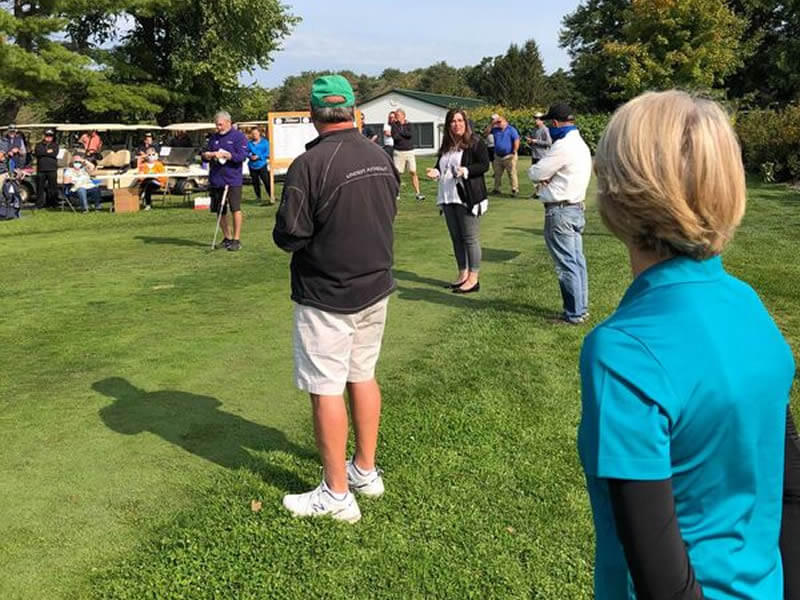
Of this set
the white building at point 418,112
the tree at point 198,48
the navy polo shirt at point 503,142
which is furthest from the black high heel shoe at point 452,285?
the white building at point 418,112

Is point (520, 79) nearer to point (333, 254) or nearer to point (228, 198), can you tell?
point (228, 198)

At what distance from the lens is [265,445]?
4410mm

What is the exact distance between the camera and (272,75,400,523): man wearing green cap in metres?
3.32

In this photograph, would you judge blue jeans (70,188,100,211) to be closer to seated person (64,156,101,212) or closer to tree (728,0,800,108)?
seated person (64,156,101,212)

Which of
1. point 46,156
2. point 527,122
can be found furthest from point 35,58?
point 527,122

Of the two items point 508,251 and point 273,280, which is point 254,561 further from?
point 508,251

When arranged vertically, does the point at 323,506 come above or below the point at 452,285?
below

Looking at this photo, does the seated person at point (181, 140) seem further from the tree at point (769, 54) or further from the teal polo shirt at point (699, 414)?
the tree at point (769, 54)

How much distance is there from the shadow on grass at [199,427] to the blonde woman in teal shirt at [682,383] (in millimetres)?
2807

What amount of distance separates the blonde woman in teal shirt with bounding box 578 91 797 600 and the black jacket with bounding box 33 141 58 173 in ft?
58.5

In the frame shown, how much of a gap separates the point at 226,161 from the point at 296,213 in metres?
7.81

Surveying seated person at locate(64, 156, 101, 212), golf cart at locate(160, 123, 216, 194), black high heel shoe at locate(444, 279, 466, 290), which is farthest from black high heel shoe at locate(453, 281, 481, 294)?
seated person at locate(64, 156, 101, 212)

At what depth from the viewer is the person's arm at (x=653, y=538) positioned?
4.03 ft

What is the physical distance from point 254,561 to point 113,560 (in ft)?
2.05
